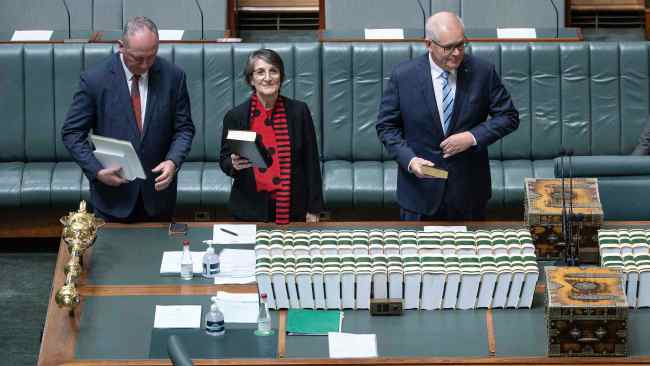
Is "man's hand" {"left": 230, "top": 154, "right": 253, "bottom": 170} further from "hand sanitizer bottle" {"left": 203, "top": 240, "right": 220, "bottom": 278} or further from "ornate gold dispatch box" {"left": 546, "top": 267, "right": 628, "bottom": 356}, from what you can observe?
"ornate gold dispatch box" {"left": 546, "top": 267, "right": 628, "bottom": 356}

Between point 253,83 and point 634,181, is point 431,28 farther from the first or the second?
point 634,181

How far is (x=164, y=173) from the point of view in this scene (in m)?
5.28

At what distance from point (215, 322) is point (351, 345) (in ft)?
1.53

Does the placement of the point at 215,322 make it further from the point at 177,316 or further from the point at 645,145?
the point at 645,145

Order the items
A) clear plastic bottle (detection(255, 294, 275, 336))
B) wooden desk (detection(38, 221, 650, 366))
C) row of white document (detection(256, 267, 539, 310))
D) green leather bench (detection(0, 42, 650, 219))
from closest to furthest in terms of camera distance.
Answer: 1. wooden desk (detection(38, 221, 650, 366))
2. clear plastic bottle (detection(255, 294, 275, 336))
3. row of white document (detection(256, 267, 539, 310))
4. green leather bench (detection(0, 42, 650, 219))

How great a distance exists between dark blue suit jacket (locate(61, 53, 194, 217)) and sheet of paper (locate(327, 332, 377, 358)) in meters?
1.62

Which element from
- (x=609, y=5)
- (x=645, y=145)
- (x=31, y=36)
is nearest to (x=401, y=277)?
(x=645, y=145)

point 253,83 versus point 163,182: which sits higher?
point 253,83

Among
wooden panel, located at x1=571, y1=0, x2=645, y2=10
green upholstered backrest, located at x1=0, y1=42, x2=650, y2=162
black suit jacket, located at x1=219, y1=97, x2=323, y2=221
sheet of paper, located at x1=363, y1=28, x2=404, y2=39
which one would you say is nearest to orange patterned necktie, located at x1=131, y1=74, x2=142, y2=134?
black suit jacket, located at x1=219, y1=97, x2=323, y2=221

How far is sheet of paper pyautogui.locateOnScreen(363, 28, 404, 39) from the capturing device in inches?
320

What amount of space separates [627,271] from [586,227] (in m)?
0.58

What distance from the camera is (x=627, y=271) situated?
429 cm

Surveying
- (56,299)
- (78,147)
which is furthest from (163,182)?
(56,299)

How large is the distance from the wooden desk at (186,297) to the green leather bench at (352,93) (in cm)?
267
